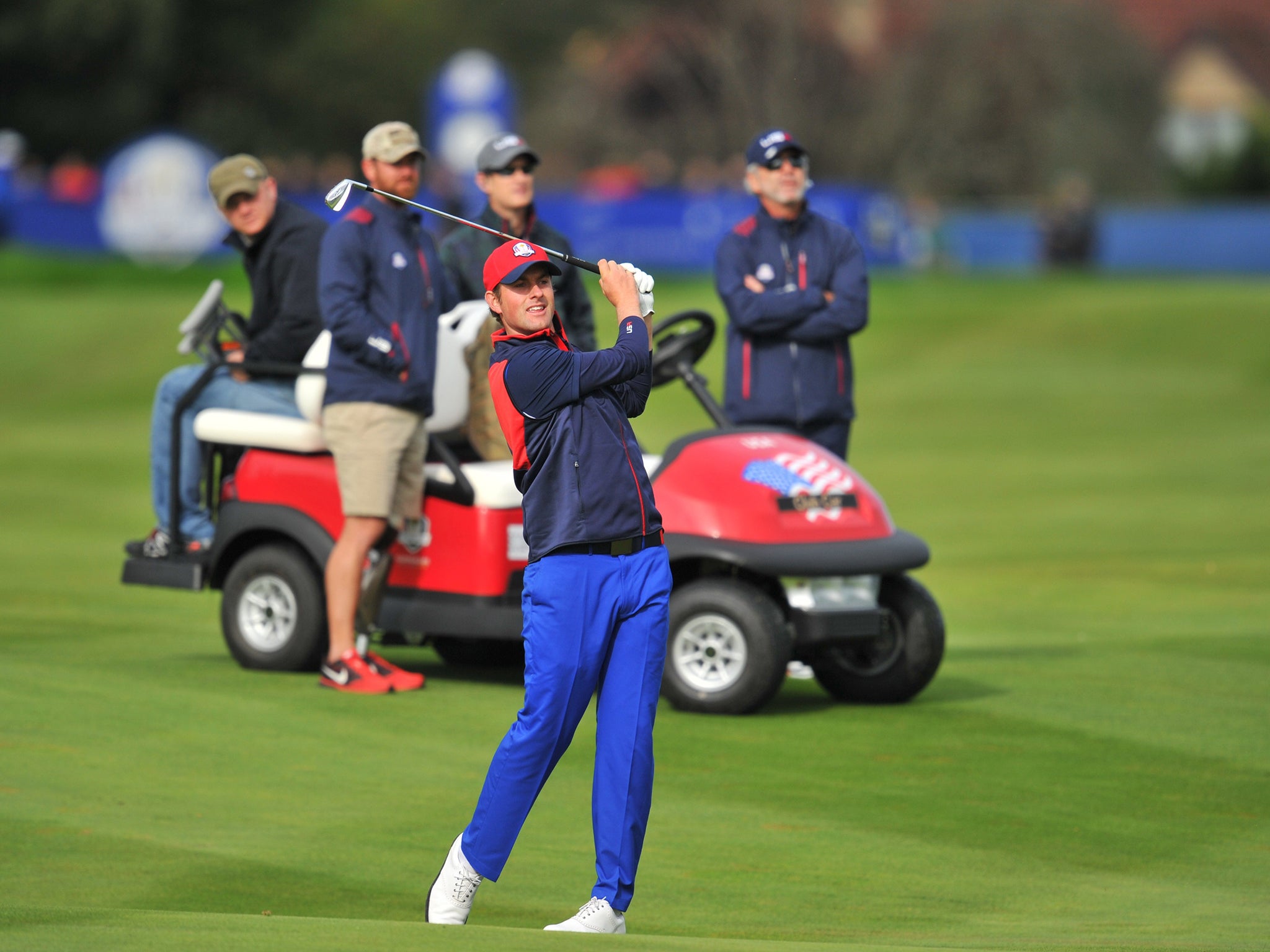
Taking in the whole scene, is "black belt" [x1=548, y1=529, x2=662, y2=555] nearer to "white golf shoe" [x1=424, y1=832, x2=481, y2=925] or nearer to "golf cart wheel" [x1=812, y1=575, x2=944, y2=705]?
"white golf shoe" [x1=424, y1=832, x2=481, y2=925]

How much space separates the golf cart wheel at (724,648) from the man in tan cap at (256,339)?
213 centimetres

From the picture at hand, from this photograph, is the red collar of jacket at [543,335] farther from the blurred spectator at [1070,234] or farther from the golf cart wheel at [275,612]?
the blurred spectator at [1070,234]

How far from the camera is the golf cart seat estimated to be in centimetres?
866

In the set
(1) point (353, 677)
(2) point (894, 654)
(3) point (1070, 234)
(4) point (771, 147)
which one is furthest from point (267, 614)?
(3) point (1070, 234)

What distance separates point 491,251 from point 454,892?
4.01m

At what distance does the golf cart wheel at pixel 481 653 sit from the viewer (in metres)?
9.35

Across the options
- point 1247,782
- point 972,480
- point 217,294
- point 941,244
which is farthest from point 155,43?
point 1247,782

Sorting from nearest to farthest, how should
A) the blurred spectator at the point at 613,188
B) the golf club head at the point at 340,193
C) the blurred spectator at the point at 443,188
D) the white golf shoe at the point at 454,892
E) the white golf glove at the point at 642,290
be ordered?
the white golf shoe at the point at 454,892
the white golf glove at the point at 642,290
the golf club head at the point at 340,193
the blurred spectator at the point at 443,188
the blurred spectator at the point at 613,188

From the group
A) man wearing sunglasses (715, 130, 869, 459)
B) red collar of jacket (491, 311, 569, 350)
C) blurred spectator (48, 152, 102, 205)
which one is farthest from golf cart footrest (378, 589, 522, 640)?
blurred spectator (48, 152, 102, 205)

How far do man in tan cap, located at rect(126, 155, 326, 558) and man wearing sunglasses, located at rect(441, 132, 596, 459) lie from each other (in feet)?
2.19

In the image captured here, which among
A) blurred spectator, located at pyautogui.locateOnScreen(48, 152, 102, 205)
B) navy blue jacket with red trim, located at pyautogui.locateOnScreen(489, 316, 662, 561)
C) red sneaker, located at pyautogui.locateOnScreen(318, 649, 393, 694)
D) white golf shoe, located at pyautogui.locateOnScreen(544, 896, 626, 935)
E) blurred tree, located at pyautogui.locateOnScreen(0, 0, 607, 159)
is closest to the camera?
white golf shoe, located at pyautogui.locateOnScreen(544, 896, 626, 935)

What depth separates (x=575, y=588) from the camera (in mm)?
5223

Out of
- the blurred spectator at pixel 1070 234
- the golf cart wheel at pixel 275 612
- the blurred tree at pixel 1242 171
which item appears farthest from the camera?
the blurred tree at pixel 1242 171

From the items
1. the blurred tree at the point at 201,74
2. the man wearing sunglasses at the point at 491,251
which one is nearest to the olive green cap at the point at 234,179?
the man wearing sunglasses at the point at 491,251
